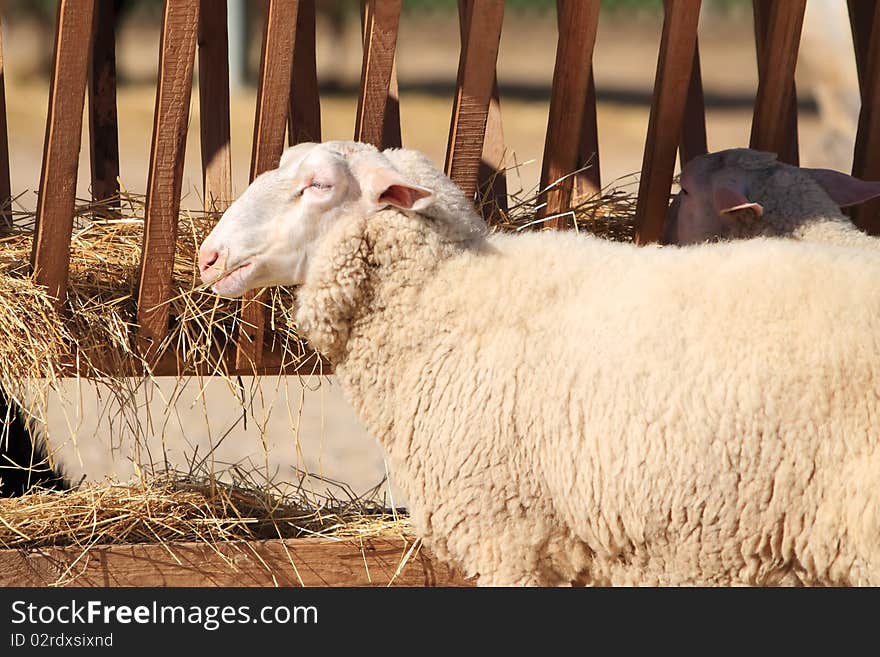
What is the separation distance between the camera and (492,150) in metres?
4.61

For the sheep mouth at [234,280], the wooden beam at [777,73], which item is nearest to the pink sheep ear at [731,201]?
the wooden beam at [777,73]

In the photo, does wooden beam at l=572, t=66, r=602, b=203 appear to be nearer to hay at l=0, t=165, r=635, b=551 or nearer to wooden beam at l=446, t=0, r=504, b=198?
hay at l=0, t=165, r=635, b=551

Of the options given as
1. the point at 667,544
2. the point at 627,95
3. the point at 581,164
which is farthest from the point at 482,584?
the point at 627,95

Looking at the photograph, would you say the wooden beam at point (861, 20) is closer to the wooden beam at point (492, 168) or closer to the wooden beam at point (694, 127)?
the wooden beam at point (694, 127)

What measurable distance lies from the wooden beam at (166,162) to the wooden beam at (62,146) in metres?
0.23

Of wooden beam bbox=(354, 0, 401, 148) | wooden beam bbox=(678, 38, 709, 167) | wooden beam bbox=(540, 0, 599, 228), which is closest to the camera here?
wooden beam bbox=(354, 0, 401, 148)

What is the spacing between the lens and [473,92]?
3992mm

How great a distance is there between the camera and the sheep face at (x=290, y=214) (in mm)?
3475

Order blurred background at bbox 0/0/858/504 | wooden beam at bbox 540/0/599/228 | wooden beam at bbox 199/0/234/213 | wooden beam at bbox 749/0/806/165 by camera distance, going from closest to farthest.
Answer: wooden beam at bbox 540/0/599/228, wooden beam at bbox 749/0/806/165, wooden beam at bbox 199/0/234/213, blurred background at bbox 0/0/858/504

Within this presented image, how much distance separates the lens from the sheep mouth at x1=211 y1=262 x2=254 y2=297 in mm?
3482

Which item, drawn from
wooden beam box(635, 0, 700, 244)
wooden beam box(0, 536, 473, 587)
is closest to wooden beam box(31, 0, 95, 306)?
wooden beam box(0, 536, 473, 587)

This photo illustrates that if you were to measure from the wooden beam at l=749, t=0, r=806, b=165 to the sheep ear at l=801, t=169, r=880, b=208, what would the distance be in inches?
8.5

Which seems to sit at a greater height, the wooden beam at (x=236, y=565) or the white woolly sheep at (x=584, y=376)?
the white woolly sheep at (x=584, y=376)
